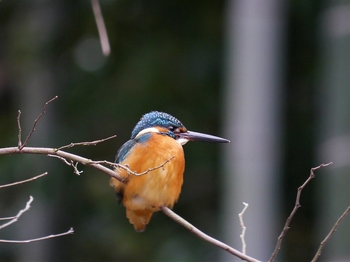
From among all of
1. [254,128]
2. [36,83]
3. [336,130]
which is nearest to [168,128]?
[254,128]

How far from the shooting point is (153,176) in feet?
9.05

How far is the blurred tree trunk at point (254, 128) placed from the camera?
4887 mm

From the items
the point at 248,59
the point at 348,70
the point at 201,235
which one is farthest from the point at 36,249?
the point at 201,235

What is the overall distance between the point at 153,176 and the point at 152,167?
1.8 inches

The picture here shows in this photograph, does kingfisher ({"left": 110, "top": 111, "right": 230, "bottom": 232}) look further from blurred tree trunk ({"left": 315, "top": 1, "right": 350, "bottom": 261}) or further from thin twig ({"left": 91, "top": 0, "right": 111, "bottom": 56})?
blurred tree trunk ({"left": 315, "top": 1, "right": 350, "bottom": 261})

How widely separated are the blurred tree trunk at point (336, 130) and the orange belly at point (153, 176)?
2.40 meters

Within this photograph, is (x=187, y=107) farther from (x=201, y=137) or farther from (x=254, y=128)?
(x=201, y=137)

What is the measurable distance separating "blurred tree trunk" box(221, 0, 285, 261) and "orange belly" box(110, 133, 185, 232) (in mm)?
1969

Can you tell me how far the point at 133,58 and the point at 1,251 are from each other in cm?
236

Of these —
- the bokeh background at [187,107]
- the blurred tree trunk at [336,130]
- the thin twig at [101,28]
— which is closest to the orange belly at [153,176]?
the thin twig at [101,28]

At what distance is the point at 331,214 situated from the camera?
16.7 ft

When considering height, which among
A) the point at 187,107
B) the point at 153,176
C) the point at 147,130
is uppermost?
the point at 147,130

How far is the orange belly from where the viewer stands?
2.75 metres

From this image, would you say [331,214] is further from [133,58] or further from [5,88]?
[5,88]
